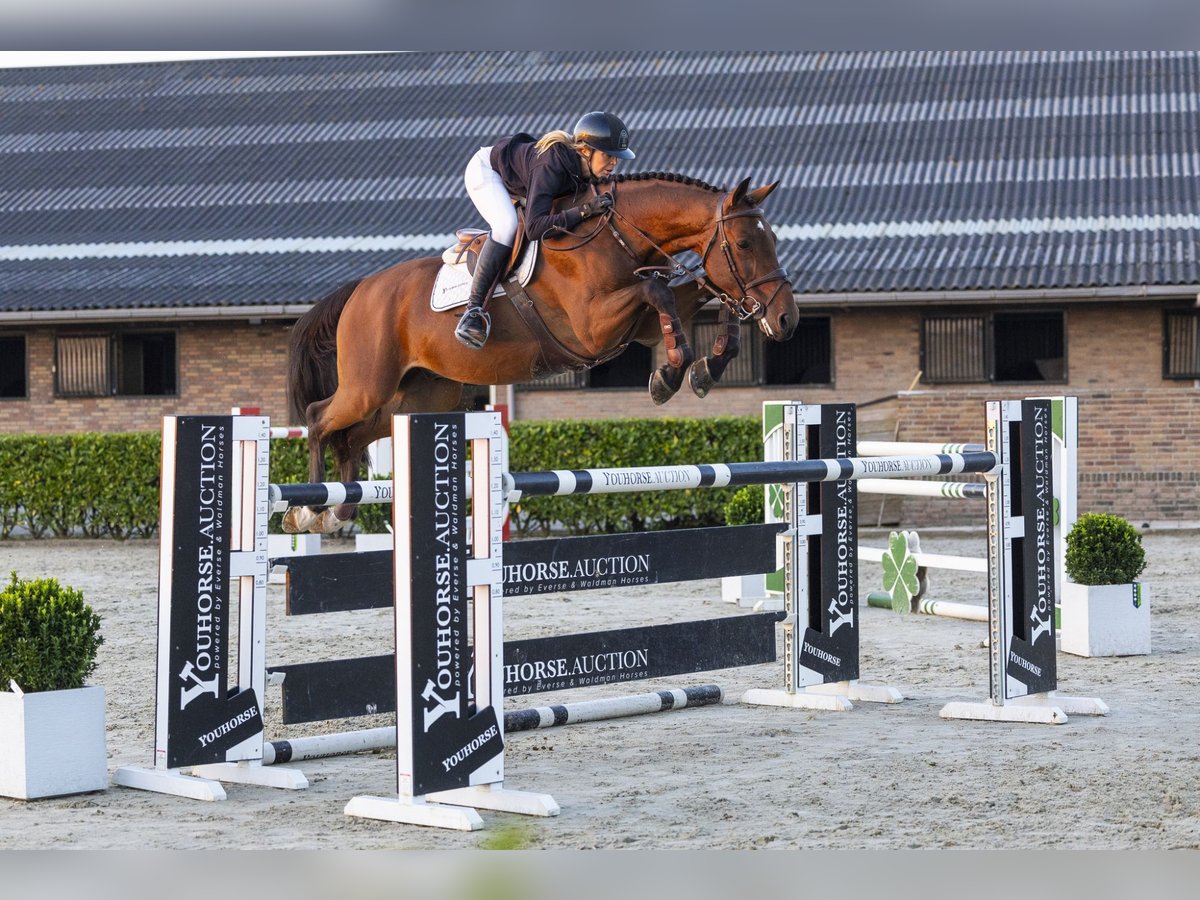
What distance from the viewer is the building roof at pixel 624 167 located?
19031 millimetres

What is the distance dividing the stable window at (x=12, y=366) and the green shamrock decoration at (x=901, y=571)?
1509 cm

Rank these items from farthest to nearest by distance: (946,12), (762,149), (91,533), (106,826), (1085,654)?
(762,149)
(91,533)
(1085,654)
(106,826)
(946,12)

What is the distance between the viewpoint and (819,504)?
6.73 meters

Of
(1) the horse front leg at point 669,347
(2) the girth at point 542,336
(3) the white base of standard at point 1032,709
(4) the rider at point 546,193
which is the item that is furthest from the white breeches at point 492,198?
(3) the white base of standard at point 1032,709

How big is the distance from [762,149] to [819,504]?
1580cm

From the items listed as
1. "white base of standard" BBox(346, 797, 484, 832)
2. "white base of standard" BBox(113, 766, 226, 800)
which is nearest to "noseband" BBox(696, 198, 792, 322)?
"white base of standard" BBox(346, 797, 484, 832)

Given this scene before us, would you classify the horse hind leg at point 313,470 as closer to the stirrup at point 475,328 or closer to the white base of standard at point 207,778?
the stirrup at point 475,328

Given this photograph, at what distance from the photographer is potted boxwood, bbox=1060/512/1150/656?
8.33 metres

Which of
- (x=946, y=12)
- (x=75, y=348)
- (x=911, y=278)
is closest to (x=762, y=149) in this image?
(x=911, y=278)

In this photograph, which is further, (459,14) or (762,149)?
(762,149)

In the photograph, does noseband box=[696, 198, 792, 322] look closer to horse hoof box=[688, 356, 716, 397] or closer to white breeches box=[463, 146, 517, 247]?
horse hoof box=[688, 356, 716, 397]

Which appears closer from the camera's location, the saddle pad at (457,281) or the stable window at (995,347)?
the saddle pad at (457,281)

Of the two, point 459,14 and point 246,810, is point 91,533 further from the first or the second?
point 459,14

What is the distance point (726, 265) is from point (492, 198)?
1.11 metres
